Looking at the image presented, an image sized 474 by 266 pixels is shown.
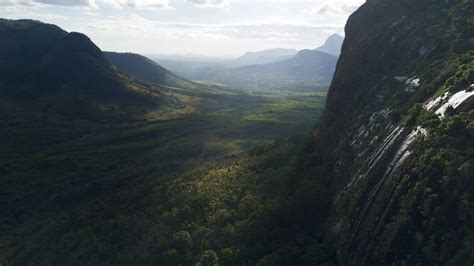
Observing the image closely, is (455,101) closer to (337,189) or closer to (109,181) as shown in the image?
(337,189)

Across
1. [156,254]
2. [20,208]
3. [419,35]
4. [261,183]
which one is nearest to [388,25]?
[419,35]

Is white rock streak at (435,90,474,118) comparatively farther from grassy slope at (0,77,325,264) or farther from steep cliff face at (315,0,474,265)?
grassy slope at (0,77,325,264)

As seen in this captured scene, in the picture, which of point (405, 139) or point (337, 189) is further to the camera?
point (337, 189)

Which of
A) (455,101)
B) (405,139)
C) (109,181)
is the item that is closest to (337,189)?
(405,139)

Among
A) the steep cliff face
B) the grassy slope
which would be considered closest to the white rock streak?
the steep cliff face

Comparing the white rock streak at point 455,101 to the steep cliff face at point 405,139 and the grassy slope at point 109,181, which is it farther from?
the grassy slope at point 109,181

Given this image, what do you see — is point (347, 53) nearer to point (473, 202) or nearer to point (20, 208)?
point (473, 202)

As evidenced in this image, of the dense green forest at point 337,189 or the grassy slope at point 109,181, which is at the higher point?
the dense green forest at point 337,189

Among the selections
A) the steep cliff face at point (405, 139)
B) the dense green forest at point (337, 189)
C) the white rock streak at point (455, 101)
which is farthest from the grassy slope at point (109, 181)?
the white rock streak at point (455, 101)
